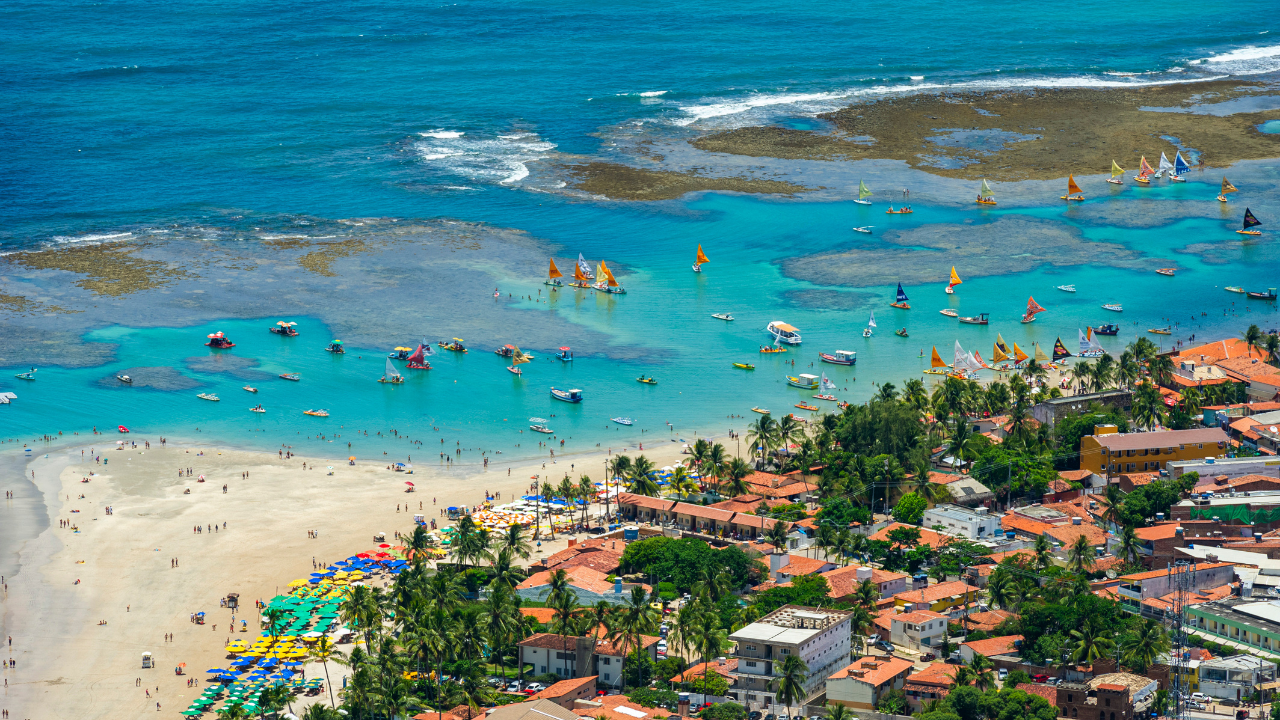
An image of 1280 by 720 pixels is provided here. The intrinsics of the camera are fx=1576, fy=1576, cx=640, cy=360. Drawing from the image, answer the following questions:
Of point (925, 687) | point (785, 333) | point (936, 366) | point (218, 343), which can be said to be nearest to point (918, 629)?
point (925, 687)

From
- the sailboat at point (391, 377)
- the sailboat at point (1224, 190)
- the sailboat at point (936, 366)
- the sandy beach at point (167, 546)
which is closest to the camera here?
A: the sandy beach at point (167, 546)

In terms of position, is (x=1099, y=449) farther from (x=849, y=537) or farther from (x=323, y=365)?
(x=323, y=365)

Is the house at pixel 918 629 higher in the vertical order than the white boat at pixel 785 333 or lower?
lower

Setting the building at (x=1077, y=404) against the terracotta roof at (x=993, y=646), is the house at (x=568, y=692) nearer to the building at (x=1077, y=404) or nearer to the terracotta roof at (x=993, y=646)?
the terracotta roof at (x=993, y=646)

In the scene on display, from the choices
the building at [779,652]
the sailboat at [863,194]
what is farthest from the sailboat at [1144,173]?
the building at [779,652]

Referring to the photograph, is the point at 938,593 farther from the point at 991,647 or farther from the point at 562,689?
the point at 562,689

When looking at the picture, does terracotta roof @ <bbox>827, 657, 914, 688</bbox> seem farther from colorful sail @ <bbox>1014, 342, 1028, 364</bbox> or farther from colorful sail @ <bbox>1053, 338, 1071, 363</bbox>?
colorful sail @ <bbox>1014, 342, 1028, 364</bbox>
